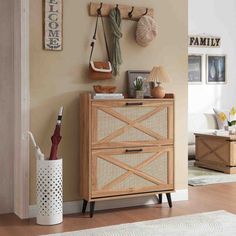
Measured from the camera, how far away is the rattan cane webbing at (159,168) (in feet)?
15.7

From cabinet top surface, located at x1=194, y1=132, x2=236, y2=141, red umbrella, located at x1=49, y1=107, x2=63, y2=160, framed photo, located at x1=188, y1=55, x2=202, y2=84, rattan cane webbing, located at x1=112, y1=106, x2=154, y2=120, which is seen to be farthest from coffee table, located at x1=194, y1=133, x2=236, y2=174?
red umbrella, located at x1=49, y1=107, x2=63, y2=160

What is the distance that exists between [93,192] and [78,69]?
1158mm

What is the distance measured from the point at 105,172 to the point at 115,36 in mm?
1305

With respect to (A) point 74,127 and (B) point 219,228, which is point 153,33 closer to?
(A) point 74,127

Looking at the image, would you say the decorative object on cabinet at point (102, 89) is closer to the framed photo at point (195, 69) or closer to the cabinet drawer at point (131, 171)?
the cabinet drawer at point (131, 171)

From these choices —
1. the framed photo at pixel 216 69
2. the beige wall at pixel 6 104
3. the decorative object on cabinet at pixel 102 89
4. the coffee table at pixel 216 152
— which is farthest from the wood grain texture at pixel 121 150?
the framed photo at pixel 216 69

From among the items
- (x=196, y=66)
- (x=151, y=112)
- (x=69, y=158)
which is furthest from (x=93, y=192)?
(x=196, y=66)

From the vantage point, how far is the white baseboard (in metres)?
4.71

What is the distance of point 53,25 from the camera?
180 inches

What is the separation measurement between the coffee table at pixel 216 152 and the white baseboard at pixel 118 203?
189 centimetres

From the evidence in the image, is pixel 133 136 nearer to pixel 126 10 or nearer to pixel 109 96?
pixel 109 96

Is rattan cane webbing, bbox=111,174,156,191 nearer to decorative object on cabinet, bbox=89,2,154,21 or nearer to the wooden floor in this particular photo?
the wooden floor

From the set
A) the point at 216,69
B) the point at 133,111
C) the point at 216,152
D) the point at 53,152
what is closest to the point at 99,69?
the point at 133,111

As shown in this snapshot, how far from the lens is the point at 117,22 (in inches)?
191
